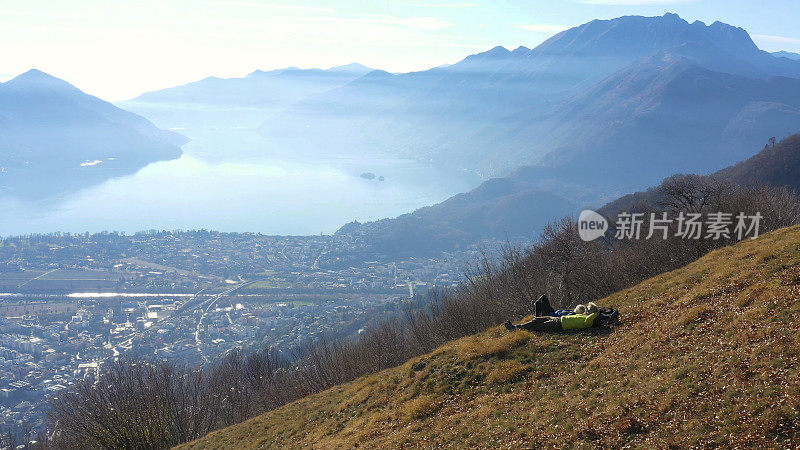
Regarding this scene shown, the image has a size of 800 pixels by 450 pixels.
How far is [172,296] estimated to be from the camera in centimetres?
9775

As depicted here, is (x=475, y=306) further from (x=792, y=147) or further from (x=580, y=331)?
(x=792, y=147)

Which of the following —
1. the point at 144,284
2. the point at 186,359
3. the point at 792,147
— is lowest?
the point at 186,359

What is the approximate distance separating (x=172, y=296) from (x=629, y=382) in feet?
327

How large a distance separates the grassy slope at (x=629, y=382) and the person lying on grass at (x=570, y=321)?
0.50 metres

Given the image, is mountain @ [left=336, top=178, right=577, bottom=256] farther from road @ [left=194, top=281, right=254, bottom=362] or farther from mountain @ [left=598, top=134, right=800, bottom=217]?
mountain @ [left=598, top=134, right=800, bottom=217]

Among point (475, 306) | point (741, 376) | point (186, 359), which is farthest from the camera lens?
point (186, 359)

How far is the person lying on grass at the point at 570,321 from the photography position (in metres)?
16.5

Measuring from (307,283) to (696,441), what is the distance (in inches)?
3929

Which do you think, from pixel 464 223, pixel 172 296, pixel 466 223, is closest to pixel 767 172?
pixel 466 223

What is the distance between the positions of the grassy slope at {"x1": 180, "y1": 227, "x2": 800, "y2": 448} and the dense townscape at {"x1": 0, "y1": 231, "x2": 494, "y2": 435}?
A: 4415 centimetres

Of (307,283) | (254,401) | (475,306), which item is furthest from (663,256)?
(307,283)

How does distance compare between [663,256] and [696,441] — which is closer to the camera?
[696,441]

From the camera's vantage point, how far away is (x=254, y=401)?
1280 inches

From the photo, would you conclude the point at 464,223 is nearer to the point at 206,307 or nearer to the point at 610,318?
the point at 206,307
